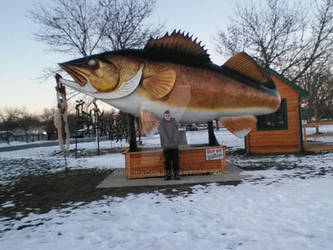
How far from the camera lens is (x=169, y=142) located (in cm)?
596

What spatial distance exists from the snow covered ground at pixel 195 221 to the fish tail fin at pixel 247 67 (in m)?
2.18

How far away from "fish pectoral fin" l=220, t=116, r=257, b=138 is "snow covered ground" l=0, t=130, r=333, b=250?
108 centimetres

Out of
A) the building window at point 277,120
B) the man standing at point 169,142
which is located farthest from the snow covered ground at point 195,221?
the building window at point 277,120

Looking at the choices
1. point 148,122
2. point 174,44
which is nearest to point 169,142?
point 148,122

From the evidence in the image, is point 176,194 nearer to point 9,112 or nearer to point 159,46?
point 159,46

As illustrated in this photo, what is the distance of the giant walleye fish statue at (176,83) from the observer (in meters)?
5.04

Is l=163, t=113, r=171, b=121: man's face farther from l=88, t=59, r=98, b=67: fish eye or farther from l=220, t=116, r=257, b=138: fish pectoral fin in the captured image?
l=88, t=59, r=98, b=67: fish eye

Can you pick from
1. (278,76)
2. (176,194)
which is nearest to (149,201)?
(176,194)

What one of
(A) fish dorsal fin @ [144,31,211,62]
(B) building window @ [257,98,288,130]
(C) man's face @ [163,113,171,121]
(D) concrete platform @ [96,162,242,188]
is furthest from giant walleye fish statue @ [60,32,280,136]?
(B) building window @ [257,98,288,130]

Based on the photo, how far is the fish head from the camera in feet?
16.3

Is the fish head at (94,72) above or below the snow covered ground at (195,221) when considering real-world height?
above

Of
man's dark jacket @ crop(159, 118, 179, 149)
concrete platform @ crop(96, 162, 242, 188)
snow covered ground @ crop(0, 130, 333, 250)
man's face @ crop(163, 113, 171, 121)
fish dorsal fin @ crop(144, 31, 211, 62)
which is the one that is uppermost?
fish dorsal fin @ crop(144, 31, 211, 62)

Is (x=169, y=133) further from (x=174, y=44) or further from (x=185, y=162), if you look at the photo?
(x=174, y=44)

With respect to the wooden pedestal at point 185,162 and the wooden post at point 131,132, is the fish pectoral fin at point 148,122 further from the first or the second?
the wooden pedestal at point 185,162
